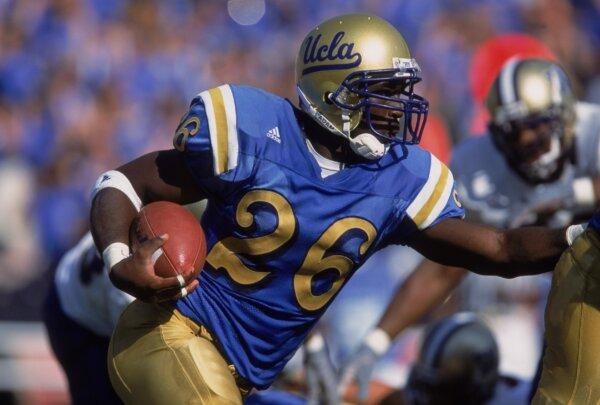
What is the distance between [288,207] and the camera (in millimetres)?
3303

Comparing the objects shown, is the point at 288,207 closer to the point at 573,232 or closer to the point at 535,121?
the point at 573,232

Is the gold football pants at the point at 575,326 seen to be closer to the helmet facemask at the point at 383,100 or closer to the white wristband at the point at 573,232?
the white wristband at the point at 573,232

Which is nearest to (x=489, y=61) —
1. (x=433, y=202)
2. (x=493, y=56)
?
(x=493, y=56)

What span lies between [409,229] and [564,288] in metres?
0.57

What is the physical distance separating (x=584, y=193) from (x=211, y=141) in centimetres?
204

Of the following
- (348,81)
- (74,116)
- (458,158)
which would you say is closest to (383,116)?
(348,81)

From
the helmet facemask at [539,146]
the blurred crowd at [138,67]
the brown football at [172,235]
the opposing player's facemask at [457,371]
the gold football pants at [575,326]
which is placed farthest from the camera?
the blurred crowd at [138,67]

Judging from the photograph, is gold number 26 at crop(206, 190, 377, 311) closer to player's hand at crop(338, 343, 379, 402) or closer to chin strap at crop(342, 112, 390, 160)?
chin strap at crop(342, 112, 390, 160)

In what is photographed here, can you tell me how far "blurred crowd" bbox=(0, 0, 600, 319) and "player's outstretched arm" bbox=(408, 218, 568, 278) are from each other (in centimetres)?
397

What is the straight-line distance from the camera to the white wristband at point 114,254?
3109 mm

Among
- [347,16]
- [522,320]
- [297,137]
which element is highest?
[347,16]

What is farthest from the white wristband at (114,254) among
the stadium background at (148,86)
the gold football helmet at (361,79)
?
the stadium background at (148,86)

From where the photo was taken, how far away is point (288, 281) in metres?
3.38

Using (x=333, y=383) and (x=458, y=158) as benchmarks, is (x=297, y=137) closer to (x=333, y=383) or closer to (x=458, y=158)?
(x=333, y=383)
